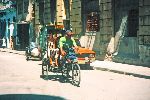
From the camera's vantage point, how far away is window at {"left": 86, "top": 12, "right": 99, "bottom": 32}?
21562 mm

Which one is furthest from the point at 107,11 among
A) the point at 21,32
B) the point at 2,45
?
the point at 2,45

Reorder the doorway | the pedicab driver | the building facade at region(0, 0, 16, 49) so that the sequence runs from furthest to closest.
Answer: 1. the building facade at region(0, 0, 16, 49)
2. the doorway
3. the pedicab driver

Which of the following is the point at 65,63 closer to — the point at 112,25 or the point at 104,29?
the point at 112,25

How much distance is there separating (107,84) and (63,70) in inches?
68.6

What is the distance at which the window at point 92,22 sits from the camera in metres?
21.6

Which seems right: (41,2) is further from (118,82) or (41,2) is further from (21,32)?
(118,82)

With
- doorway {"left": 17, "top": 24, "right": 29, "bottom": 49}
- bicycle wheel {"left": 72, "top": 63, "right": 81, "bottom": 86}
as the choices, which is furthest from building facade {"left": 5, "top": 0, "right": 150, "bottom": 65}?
doorway {"left": 17, "top": 24, "right": 29, "bottom": 49}

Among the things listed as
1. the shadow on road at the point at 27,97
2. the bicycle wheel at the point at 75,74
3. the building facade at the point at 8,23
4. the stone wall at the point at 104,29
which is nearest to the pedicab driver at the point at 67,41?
the bicycle wheel at the point at 75,74

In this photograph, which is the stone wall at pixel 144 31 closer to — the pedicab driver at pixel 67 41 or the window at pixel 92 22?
the window at pixel 92 22

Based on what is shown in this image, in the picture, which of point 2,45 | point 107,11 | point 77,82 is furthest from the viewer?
point 2,45

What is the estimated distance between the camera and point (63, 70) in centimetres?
1207

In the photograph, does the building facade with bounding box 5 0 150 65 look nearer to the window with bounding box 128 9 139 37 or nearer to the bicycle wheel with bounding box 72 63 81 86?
the window with bounding box 128 9 139 37

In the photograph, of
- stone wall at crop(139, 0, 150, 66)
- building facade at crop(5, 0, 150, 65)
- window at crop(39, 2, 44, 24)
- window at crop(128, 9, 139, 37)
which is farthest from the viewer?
window at crop(39, 2, 44, 24)

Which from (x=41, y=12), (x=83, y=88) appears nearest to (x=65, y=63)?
(x=83, y=88)
